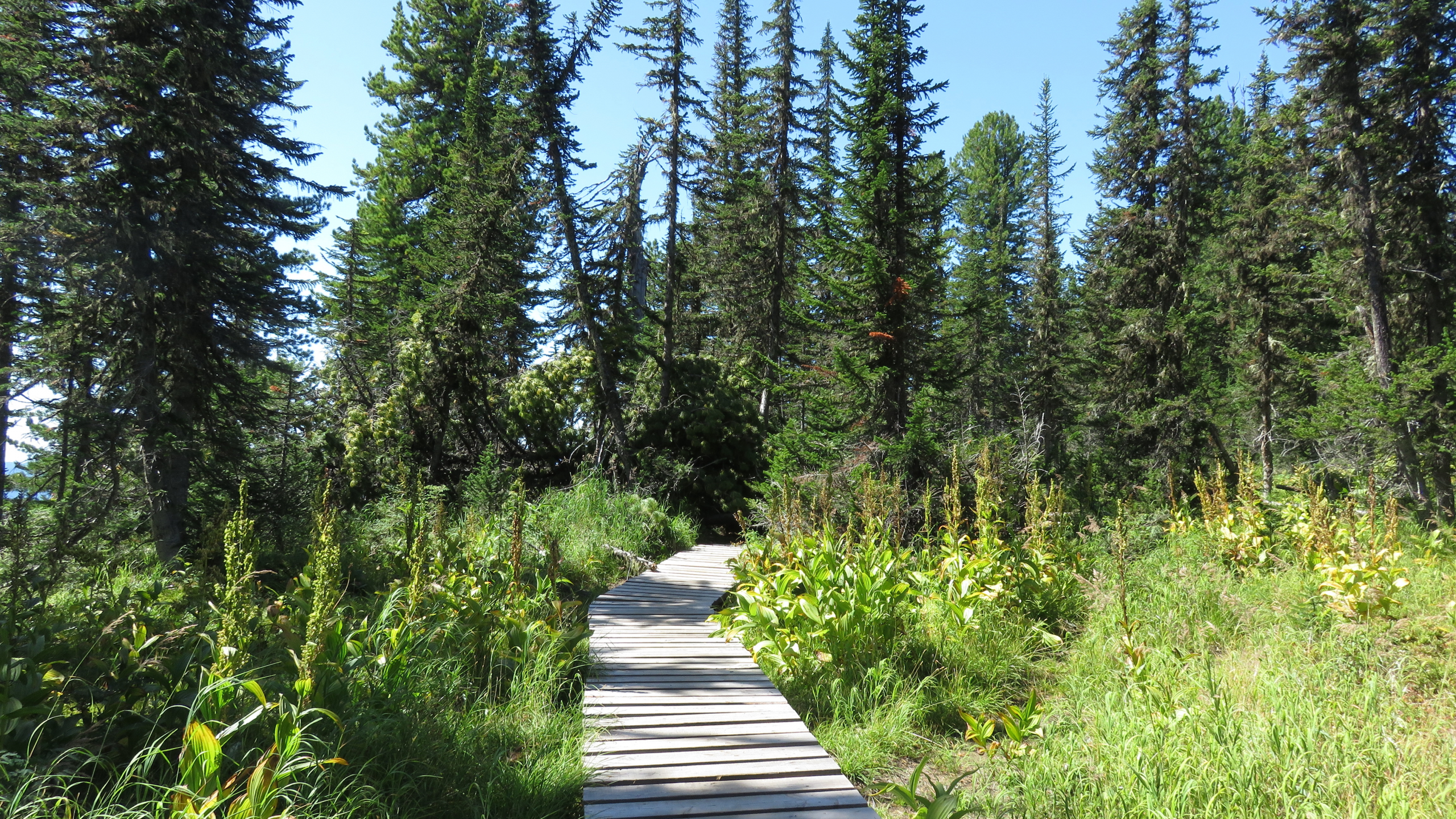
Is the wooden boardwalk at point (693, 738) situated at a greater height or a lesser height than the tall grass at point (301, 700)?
lesser

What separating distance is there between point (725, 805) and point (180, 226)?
8.69m

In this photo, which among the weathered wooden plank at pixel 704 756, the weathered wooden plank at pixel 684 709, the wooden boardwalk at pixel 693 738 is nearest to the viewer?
the wooden boardwalk at pixel 693 738

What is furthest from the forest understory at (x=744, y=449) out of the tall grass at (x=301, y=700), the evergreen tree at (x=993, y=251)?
the evergreen tree at (x=993, y=251)

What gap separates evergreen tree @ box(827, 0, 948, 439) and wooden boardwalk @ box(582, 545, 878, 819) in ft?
14.2

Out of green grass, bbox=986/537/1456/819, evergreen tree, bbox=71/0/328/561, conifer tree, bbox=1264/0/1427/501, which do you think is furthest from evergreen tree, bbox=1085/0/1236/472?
evergreen tree, bbox=71/0/328/561

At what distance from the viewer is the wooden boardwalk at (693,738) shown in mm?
2916

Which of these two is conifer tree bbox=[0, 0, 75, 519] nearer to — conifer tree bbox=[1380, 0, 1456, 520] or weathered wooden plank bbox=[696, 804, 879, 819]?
weathered wooden plank bbox=[696, 804, 879, 819]

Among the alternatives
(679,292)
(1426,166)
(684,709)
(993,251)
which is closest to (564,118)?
(679,292)

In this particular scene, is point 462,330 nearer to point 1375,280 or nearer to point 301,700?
point 301,700

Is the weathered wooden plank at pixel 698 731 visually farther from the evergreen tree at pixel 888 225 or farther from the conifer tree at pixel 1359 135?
the conifer tree at pixel 1359 135

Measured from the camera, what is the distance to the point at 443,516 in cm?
471

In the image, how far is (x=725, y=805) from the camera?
291 centimetres

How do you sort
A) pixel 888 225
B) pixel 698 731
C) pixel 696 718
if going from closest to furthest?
pixel 698 731 < pixel 696 718 < pixel 888 225

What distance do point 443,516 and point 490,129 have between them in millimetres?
10262
